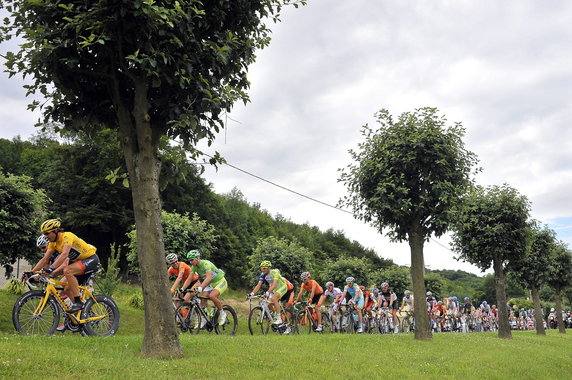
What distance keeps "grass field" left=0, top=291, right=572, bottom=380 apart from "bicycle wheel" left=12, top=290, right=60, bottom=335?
0.35 m

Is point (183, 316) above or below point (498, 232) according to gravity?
below

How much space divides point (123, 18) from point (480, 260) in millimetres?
19638

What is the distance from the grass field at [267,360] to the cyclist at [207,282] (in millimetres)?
1961

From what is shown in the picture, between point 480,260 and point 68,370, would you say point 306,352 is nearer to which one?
point 68,370

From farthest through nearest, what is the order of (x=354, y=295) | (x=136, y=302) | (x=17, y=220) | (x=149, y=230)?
(x=136, y=302) → (x=354, y=295) → (x=17, y=220) → (x=149, y=230)

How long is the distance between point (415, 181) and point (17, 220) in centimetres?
1285

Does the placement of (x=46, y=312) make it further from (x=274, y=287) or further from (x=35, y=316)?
(x=274, y=287)

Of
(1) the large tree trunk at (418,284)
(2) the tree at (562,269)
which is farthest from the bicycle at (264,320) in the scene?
(2) the tree at (562,269)

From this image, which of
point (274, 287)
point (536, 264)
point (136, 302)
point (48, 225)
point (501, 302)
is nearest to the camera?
point (48, 225)

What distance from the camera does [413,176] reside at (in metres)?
15.9

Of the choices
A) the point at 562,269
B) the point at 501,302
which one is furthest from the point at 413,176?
the point at 562,269

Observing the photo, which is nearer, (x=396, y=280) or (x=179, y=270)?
(x=179, y=270)

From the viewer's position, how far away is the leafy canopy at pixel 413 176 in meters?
15.3

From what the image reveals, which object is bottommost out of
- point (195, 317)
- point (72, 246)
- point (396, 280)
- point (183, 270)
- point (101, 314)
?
point (195, 317)
